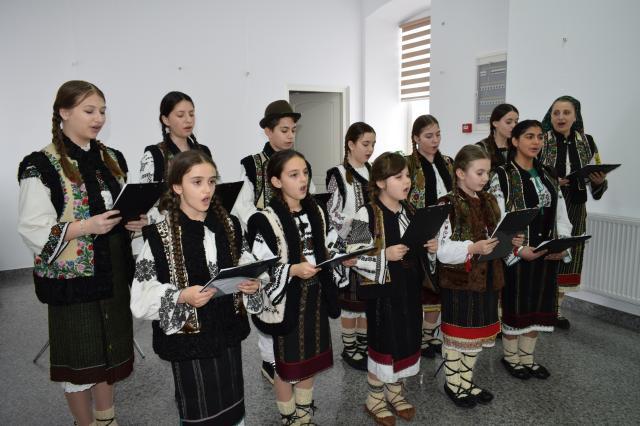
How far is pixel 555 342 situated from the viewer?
325 centimetres

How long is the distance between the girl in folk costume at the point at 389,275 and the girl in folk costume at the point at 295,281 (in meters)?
0.19

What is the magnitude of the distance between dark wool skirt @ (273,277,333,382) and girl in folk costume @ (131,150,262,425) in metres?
0.33

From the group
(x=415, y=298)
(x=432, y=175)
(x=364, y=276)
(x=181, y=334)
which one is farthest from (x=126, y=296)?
(x=432, y=175)

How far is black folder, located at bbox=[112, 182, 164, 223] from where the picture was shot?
168cm

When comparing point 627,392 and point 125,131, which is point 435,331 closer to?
point 627,392

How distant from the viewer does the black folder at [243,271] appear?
1408 millimetres

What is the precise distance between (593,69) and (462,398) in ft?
8.66

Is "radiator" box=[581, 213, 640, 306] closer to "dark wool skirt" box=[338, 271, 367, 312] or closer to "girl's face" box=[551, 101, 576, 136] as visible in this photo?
"girl's face" box=[551, 101, 576, 136]

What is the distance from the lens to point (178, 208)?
5.49 ft

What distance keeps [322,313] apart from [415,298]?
47 cm

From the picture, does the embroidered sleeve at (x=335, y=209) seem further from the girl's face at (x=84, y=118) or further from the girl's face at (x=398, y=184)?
the girl's face at (x=84, y=118)

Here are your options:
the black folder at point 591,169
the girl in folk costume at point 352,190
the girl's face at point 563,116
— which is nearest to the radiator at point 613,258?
the black folder at point 591,169

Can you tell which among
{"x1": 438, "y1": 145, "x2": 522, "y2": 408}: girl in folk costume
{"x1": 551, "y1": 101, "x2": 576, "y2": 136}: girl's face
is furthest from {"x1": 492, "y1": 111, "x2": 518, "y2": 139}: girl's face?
{"x1": 438, "y1": 145, "x2": 522, "y2": 408}: girl in folk costume

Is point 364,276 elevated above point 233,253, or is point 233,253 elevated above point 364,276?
point 233,253
